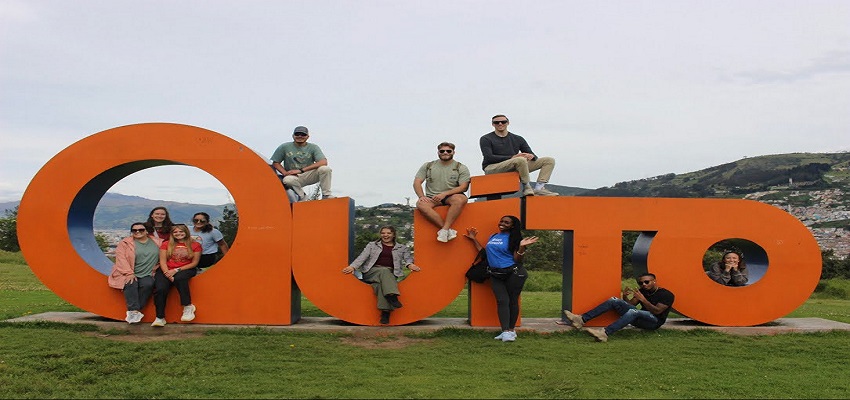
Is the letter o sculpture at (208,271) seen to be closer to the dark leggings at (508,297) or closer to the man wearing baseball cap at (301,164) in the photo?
the man wearing baseball cap at (301,164)

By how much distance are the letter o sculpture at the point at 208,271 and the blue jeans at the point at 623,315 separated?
4409 millimetres

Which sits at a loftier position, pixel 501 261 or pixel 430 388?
pixel 501 261

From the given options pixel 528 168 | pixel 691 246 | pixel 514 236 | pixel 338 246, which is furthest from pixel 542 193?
pixel 338 246

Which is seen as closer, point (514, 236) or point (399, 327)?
point (514, 236)

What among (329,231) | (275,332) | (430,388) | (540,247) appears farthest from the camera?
(540,247)

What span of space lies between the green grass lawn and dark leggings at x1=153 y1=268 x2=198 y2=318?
53cm

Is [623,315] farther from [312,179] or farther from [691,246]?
[312,179]

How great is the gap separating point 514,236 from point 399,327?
2129mm

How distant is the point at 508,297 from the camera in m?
9.08

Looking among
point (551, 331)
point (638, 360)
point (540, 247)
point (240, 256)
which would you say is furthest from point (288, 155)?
point (540, 247)

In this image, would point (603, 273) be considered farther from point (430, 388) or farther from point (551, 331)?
point (430, 388)

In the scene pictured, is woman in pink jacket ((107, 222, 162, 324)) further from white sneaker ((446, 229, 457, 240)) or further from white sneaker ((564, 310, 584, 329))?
white sneaker ((564, 310, 584, 329))

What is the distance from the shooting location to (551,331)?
934 centimetres

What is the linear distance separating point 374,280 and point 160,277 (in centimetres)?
299
